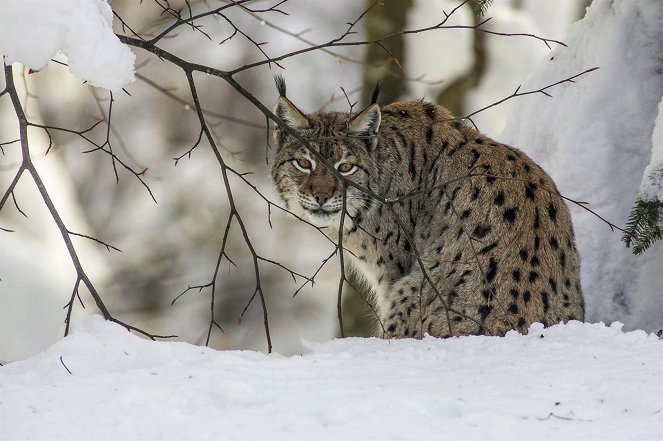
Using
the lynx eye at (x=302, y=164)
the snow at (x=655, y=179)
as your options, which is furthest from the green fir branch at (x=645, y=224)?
the lynx eye at (x=302, y=164)

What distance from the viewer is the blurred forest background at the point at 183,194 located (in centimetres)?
1019

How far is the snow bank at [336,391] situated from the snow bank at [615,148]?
208 cm

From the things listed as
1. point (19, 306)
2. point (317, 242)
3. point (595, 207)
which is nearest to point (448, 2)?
point (317, 242)

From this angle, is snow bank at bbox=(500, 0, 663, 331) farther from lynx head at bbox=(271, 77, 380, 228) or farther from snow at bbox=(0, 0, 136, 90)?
snow at bbox=(0, 0, 136, 90)

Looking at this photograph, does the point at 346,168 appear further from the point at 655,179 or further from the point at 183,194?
the point at 183,194

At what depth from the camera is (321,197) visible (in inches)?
236

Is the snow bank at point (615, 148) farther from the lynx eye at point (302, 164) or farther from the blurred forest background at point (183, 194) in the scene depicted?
the blurred forest background at point (183, 194)

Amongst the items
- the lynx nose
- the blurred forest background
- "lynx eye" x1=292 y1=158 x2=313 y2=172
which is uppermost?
the blurred forest background

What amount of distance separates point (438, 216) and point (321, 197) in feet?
2.35

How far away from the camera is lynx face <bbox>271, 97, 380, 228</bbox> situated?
5984 millimetres

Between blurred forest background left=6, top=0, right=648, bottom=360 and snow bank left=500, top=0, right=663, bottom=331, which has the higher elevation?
blurred forest background left=6, top=0, right=648, bottom=360

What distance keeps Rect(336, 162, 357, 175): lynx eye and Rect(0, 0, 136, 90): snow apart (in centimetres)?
209

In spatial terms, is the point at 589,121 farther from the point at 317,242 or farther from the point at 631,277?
the point at 317,242

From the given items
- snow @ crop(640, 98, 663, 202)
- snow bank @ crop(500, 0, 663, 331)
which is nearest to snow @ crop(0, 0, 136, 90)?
snow @ crop(640, 98, 663, 202)
